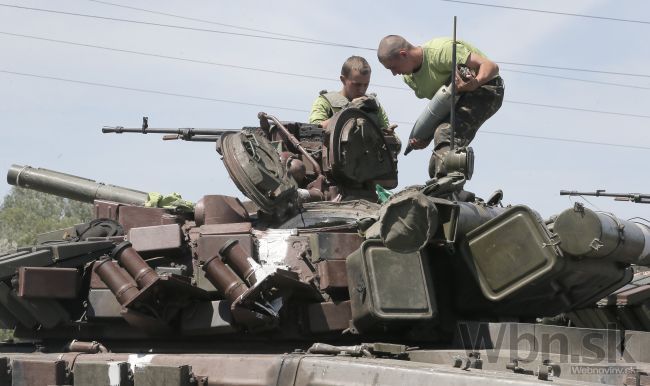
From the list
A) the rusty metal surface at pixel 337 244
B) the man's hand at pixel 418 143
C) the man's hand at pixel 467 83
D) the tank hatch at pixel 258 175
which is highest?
the man's hand at pixel 467 83

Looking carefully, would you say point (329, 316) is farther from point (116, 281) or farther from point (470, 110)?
point (470, 110)

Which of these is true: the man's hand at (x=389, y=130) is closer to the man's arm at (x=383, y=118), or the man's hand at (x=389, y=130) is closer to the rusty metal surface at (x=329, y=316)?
the man's arm at (x=383, y=118)

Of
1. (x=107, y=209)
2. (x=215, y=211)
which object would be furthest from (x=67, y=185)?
(x=215, y=211)

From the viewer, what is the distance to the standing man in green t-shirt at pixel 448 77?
10.9 metres

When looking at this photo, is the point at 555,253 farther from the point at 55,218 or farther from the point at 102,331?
the point at 55,218

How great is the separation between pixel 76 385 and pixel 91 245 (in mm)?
1676

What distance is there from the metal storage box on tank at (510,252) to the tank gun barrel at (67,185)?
201 inches

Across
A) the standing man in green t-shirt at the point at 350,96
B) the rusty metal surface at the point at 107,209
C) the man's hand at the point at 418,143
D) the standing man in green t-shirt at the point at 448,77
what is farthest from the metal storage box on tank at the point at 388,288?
the standing man in green t-shirt at the point at 350,96

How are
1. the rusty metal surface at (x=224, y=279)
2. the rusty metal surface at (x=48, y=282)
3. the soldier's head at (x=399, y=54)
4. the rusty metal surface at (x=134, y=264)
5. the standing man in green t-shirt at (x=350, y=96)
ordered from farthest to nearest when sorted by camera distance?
the standing man in green t-shirt at (x=350, y=96) < the soldier's head at (x=399, y=54) < the rusty metal surface at (x=48, y=282) < the rusty metal surface at (x=134, y=264) < the rusty metal surface at (x=224, y=279)

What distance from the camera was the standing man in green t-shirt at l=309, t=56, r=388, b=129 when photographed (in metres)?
12.6

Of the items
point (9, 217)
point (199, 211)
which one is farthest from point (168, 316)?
point (9, 217)

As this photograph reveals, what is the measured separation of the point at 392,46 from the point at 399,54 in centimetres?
10

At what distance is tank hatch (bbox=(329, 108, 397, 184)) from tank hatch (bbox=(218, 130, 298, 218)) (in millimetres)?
776

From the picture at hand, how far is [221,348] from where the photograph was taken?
31.2ft
